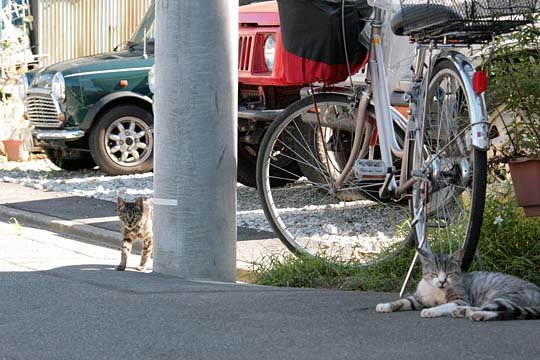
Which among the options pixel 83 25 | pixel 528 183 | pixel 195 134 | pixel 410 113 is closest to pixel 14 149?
pixel 83 25

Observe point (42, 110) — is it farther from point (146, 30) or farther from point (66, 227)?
point (66, 227)

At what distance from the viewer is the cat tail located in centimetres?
497

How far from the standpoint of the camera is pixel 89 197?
37.8 ft

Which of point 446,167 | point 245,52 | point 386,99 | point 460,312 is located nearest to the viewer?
point 460,312

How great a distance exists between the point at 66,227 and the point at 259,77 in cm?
220

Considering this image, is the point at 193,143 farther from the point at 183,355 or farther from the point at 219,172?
the point at 183,355

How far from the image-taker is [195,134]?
666cm

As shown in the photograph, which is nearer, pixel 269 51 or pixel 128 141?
pixel 269 51

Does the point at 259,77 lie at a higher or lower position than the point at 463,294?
higher

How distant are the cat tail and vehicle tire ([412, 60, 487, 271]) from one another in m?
0.36

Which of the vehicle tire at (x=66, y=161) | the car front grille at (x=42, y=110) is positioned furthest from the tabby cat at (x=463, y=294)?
the vehicle tire at (x=66, y=161)

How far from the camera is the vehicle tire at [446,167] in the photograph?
5.48 metres

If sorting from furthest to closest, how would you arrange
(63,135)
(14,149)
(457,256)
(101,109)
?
(14,149), (101,109), (63,135), (457,256)

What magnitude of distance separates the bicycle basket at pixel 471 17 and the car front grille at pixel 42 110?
873 cm
